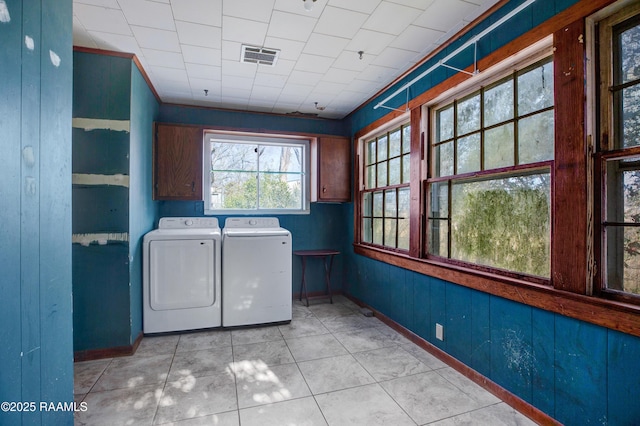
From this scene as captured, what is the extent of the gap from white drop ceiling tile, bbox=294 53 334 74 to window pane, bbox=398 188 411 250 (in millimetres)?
1414

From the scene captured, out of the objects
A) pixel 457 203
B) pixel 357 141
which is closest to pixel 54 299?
pixel 457 203

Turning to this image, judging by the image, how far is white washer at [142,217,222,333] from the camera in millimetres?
2992

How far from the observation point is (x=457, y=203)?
2.46 meters

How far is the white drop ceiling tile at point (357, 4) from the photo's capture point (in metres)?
1.97

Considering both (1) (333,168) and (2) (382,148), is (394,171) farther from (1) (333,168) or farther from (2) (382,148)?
(1) (333,168)

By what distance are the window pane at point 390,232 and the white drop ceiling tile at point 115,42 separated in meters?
2.84

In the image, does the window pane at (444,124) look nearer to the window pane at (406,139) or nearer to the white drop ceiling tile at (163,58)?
the window pane at (406,139)

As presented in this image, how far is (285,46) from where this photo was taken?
2.50 meters

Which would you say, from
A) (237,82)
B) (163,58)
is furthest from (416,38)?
(163,58)

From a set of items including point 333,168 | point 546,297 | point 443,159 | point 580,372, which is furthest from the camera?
point 333,168

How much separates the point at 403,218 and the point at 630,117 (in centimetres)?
190

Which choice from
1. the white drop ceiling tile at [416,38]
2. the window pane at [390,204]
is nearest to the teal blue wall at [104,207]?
the white drop ceiling tile at [416,38]

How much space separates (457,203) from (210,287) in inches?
97.0

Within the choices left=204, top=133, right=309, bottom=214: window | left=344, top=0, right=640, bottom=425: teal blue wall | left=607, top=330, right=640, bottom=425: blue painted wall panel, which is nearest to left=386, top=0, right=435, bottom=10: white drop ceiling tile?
left=344, top=0, right=640, bottom=425: teal blue wall
